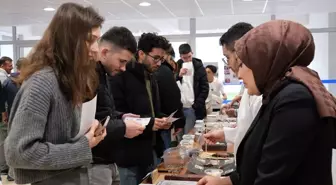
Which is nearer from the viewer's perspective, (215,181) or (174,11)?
(215,181)

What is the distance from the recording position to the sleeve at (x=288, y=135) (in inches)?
37.4

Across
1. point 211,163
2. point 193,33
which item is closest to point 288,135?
point 211,163

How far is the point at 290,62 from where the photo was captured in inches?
40.7

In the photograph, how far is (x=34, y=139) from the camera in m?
1.04

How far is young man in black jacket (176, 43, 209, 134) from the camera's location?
4.39 metres

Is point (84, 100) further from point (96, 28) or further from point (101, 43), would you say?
point (101, 43)

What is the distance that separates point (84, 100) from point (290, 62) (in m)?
0.70

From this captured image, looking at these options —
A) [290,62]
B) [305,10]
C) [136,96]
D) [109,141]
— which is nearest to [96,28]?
[109,141]

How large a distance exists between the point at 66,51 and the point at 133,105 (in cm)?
115

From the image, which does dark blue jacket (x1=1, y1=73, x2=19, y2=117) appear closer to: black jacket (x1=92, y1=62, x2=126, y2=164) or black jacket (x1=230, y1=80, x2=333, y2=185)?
black jacket (x1=92, y1=62, x2=126, y2=164)

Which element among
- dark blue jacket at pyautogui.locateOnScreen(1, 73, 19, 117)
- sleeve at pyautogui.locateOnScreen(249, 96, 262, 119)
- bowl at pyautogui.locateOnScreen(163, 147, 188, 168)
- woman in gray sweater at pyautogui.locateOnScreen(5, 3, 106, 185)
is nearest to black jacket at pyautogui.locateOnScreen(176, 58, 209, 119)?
dark blue jacket at pyautogui.locateOnScreen(1, 73, 19, 117)

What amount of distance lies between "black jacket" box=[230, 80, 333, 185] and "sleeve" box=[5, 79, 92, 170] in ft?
1.99

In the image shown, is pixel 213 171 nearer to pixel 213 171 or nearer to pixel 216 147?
pixel 213 171

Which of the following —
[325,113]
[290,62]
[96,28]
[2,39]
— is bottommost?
[325,113]
